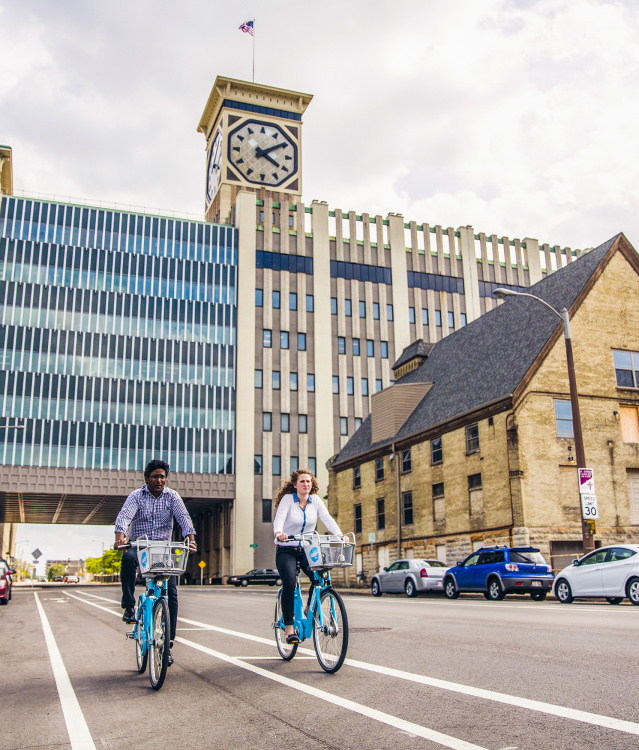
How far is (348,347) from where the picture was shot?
7119 cm

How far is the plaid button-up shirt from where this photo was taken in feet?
23.9

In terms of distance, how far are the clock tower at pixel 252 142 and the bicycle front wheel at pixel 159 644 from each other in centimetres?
7130

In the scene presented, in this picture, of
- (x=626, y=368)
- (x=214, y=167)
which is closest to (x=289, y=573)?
(x=626, y=368)

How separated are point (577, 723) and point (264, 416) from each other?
205ft

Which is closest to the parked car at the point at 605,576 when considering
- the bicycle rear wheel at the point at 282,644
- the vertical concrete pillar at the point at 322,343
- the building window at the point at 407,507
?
the bicycle rear wheel at the point at 282,644

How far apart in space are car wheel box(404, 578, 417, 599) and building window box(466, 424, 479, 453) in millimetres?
8167

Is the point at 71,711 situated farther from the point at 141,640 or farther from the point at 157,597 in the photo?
the point at 141,640

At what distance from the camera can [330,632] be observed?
688 centimetres

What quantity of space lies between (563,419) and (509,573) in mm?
11560

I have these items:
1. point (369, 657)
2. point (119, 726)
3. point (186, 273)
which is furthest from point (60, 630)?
point (186, 273)

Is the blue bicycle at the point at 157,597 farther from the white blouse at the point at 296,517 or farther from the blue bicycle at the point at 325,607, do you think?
the blue bicycle at the point at 325,607

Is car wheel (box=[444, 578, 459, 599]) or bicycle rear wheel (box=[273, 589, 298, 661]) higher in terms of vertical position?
bicycle rear wheel (box=[273, 589, 298, 661])

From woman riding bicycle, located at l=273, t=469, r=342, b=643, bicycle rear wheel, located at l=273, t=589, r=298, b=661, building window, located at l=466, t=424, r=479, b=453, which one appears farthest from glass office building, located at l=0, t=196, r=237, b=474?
woman riding bicycle, located at l=273, t=469, r=342, b=643

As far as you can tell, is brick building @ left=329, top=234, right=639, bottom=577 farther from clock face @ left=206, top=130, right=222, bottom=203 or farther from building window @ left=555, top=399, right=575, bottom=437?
clock face @ left=206, top=130, right=222, bottom=203
